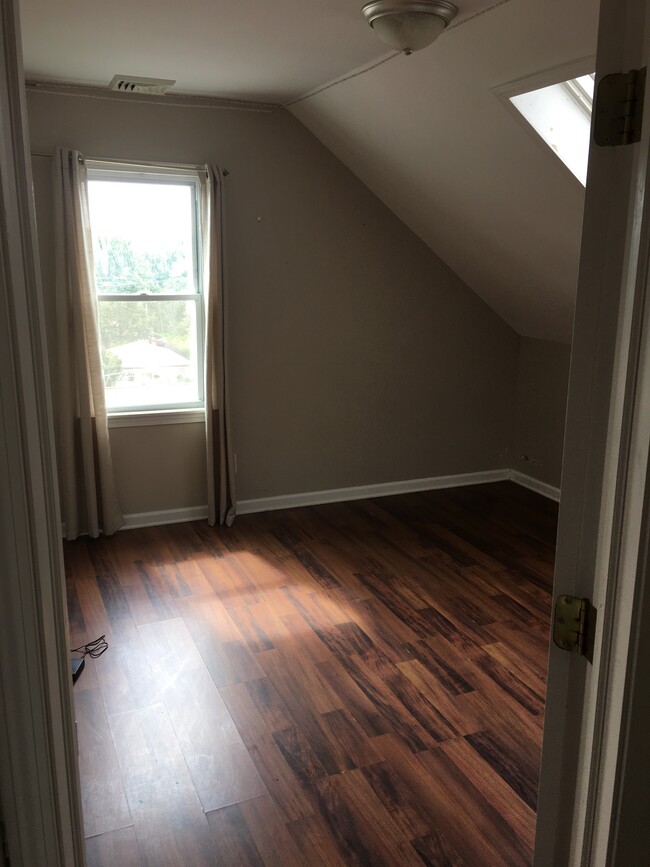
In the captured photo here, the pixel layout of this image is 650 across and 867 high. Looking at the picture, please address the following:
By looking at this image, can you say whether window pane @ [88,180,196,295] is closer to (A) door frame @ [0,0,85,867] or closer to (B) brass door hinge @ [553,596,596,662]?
(A) door frame @ [0,0,85,867]

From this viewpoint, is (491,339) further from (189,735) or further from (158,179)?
(189,735)

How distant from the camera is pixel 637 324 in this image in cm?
105

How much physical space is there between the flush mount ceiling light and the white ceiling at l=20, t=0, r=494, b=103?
0.06 metres

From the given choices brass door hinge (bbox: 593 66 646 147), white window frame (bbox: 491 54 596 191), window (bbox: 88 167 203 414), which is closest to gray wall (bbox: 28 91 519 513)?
window (bbox: 88 167 203 414)

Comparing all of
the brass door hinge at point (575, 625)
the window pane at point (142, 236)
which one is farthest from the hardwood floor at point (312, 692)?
A: the window pane at point (142, 236)

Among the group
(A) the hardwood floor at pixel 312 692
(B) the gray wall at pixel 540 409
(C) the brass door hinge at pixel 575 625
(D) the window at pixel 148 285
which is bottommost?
(A) the hardwood floor at pixel 312 692

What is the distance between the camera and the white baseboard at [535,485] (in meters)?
5.15

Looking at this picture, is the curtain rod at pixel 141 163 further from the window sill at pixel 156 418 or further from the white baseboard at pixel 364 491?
the white baseboard at pixel 364 491

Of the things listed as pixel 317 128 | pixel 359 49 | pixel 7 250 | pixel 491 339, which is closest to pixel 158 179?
pixel 317 128

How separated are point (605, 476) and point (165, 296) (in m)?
3.63

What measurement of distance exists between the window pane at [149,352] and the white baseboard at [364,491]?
82 cm

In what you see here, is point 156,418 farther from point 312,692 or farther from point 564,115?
point 564,115

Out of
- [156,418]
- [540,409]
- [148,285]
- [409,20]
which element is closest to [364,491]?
[540,409]

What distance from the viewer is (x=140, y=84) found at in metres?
3.77
